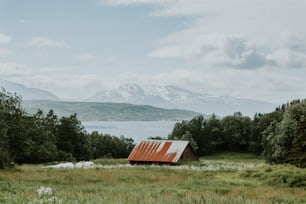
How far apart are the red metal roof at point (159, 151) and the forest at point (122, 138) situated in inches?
478

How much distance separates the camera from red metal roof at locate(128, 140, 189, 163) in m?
52.7

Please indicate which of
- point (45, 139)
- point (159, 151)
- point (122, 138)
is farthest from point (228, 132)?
point (45, 139)

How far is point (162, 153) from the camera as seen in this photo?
53.7 metres

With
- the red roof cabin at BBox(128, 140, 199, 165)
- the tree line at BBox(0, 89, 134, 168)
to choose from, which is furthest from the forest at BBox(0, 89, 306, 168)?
the red roof cabin at BBox(128, 140, 199, 165)

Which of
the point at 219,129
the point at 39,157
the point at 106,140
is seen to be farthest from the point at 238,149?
the point at 39,157

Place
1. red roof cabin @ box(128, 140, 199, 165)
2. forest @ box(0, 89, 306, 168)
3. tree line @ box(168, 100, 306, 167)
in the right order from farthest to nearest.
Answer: tree line @ box(168, 100, 306, 167) → red roof cabin @ box(128, 140, 199, 165) → forest @ box(0, 89, 306, 168)

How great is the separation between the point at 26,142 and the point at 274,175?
2976 cm

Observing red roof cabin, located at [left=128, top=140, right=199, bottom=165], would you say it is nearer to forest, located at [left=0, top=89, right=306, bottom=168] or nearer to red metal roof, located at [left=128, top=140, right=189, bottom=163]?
red metal roof, located at [left=128, top=140, right=189, bottom=163]

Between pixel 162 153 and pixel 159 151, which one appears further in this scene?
pixel 159 151

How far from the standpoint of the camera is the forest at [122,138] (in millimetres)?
45969

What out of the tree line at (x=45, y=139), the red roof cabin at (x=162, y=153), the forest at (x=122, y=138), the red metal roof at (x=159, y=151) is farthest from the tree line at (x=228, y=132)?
the red metal roof at (x=159, y=151)

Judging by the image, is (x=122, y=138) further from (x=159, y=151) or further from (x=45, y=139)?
(x=159, y=151)

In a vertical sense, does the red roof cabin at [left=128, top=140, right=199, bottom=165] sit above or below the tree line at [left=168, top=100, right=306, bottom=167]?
below

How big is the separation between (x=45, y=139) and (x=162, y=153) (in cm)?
1723
